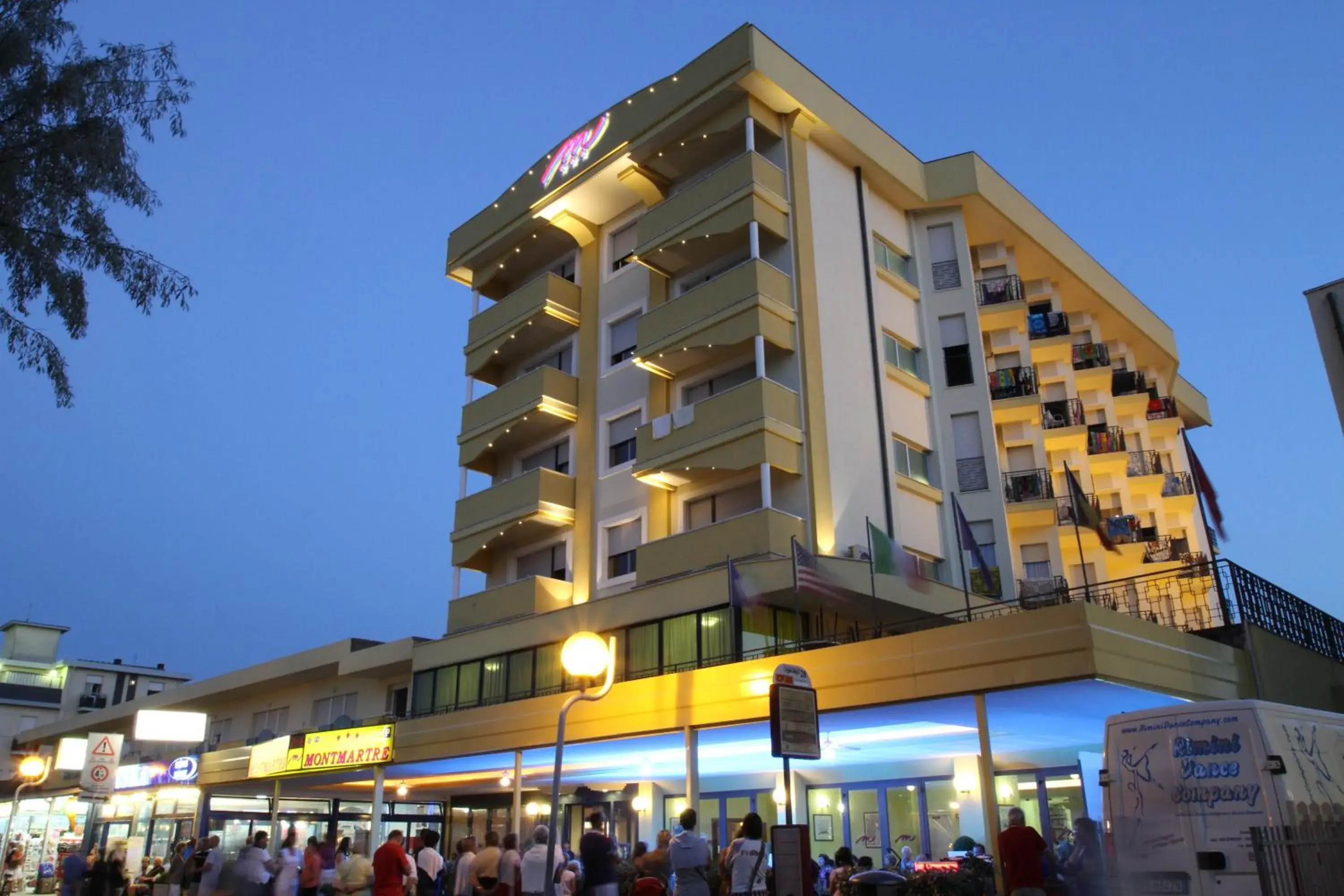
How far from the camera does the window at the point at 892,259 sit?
105ft

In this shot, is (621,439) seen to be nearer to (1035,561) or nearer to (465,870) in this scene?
(1035,561)

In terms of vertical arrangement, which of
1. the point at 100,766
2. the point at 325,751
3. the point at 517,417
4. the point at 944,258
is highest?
the point at 944,258

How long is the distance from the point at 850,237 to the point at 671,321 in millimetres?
6178

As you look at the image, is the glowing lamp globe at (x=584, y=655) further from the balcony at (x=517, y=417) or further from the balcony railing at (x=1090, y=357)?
the balcony railing at (x=1090, y=357)

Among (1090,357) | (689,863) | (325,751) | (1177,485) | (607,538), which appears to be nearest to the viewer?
(689,863)

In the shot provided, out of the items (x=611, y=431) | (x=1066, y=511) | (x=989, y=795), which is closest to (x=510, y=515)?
(x=611, y=431)

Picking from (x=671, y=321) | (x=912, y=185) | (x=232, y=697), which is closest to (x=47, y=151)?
(x=671, y=321)

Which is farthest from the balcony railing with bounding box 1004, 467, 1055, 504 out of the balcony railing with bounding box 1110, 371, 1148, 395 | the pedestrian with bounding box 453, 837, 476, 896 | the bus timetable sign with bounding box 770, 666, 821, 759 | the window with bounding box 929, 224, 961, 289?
the bus timetable sign with bounding box 770, 666, 821, 759

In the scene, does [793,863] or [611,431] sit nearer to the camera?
[793,863]

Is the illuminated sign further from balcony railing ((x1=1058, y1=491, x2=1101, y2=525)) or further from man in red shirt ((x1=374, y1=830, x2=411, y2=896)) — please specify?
man in red shirt ((x1=374, y1=830, x2=411, y2=896))

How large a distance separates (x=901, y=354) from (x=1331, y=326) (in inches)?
965

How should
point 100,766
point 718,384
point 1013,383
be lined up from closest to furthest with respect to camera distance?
point 100,766
point 718,384
point 1013,383

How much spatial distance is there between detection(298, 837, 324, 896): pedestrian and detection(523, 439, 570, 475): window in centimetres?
1394

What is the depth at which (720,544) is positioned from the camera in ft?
83.1
